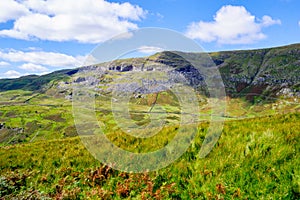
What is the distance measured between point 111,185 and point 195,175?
2300 mm

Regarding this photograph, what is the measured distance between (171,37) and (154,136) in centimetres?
385

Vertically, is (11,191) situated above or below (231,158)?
below

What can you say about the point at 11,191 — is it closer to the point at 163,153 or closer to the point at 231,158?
the point at 163,153

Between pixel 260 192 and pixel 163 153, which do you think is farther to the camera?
pixel 163 153

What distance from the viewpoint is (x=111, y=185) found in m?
6.58

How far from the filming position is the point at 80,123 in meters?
8.52

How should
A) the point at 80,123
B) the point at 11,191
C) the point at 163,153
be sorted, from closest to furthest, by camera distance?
the point at 11,191 → the point at 163,153 → the point at 80,123

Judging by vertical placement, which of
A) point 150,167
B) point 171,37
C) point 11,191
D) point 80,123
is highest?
point 171,37

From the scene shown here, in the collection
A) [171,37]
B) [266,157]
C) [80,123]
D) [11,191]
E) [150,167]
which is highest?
[171,37]

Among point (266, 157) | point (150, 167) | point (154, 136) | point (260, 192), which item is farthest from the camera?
point (154, 136)

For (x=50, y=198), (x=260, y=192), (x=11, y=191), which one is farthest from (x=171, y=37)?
(x=11, y=191)

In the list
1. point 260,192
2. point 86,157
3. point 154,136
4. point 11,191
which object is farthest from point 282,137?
point 11,191

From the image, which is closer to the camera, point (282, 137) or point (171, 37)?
point (282, 137)

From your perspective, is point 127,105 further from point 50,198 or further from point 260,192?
point 260,192
